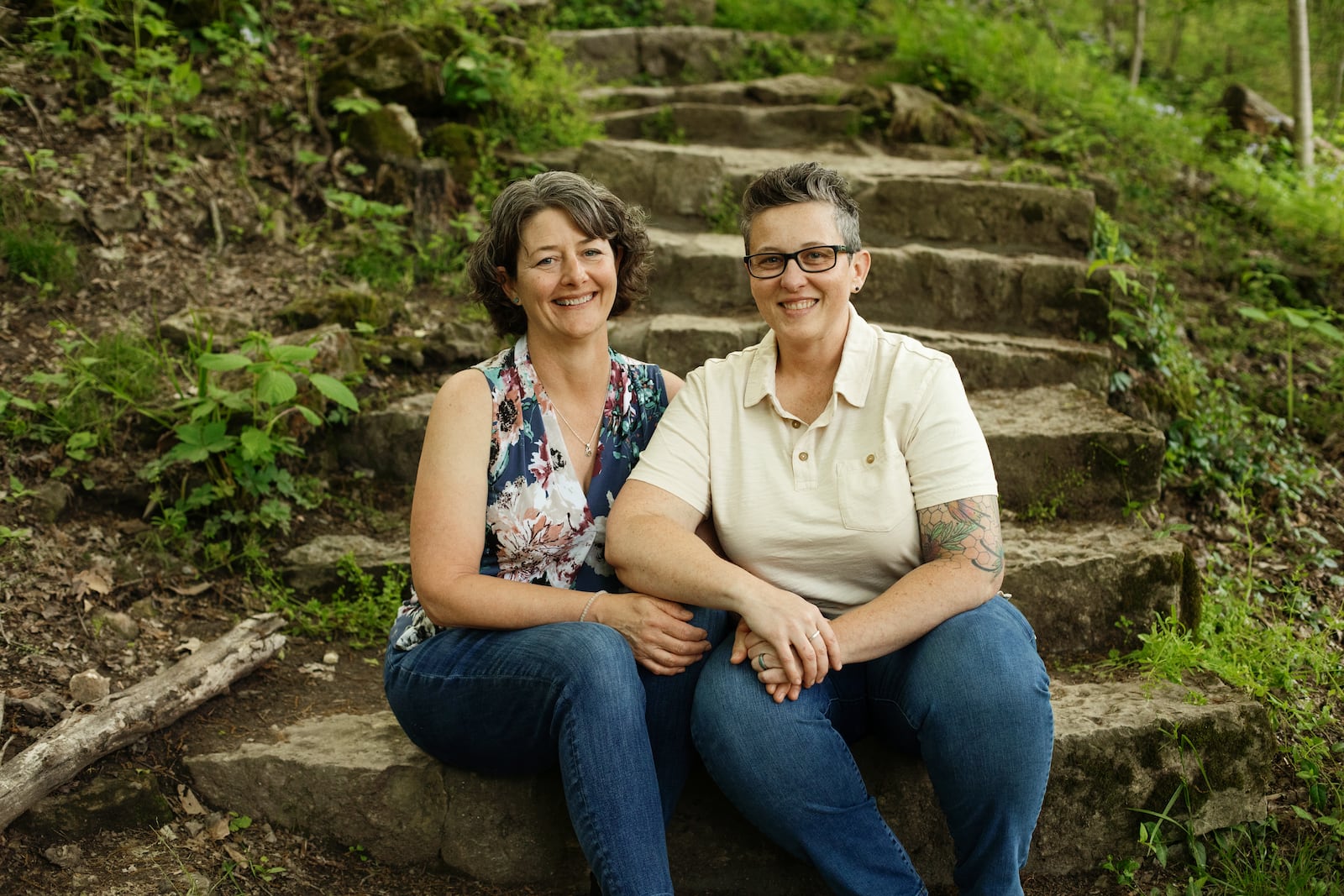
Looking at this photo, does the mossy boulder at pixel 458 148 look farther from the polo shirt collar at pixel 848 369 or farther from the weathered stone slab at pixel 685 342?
the polo shirt collar at pixel 848 369

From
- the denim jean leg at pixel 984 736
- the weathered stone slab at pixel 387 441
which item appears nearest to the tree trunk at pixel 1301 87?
the denim jean leg at pixel 984 736

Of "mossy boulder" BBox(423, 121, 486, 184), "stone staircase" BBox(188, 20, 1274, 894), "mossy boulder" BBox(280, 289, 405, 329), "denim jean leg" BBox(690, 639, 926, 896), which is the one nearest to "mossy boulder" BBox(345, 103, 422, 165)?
"mossy boulder" BBox(423, 121, 486, 184)

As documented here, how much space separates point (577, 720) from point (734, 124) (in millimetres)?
4577

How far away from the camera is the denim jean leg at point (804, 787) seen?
1.85 metres

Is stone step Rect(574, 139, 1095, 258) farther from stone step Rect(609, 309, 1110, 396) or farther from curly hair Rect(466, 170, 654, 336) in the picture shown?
curly hair Rect(466, 170, 654, 336)

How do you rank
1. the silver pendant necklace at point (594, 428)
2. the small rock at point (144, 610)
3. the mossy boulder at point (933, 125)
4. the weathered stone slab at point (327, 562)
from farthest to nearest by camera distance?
the mossy boulder at point (933, 125)
the weathered stone slab at point (327, 562)
the small rock at point (144, 610)
the silver pendant necklace at point (594, 428)

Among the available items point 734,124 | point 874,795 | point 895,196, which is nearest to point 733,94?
point 734,124

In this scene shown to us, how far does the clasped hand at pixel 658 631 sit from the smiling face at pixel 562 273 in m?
0.63

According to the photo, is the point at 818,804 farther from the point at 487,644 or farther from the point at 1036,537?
the point at 1036,537

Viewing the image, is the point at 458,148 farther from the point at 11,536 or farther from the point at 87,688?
the point at 87,688

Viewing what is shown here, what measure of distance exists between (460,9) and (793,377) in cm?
458

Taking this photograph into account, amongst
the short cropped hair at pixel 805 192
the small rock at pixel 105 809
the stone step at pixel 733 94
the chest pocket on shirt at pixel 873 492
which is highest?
the stone step at pixel 733 94

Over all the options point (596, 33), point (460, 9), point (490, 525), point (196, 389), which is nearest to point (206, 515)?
point (196, 389)

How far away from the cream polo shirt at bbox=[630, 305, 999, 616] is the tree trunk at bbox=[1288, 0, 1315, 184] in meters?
4.63
